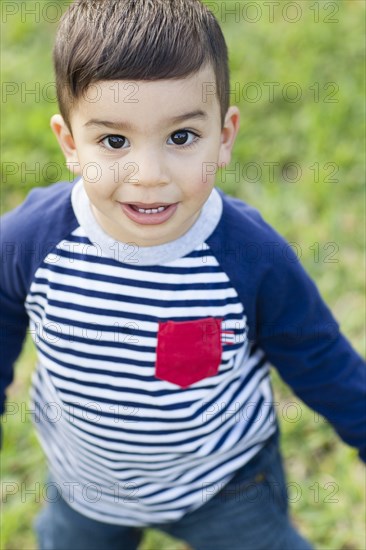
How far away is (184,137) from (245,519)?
74 centimetres

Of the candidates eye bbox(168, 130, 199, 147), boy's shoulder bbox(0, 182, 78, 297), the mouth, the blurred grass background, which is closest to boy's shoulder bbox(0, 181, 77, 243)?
boy's shoulder bbox(0, 182, 78, 297)

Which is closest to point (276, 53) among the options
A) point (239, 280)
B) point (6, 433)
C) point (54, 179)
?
point (54, 179)

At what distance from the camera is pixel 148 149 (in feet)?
3.95

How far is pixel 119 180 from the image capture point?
1.24 meters

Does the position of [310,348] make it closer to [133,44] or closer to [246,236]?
[246,236]

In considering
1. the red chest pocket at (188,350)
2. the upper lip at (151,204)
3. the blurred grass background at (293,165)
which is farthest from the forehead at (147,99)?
the blurred grass background at (293,165)

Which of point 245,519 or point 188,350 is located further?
point 245,519

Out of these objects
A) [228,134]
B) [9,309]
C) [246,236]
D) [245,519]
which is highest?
[228,134]

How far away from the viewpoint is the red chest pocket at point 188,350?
4.53 feet

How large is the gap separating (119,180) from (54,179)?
160 cm

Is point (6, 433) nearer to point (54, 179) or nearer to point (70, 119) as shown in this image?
point (54, 179)

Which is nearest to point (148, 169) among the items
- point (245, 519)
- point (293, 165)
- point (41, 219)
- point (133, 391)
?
point (41, 219)

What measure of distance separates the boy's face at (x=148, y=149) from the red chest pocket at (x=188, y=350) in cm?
15

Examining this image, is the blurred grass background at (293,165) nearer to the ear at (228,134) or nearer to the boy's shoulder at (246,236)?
the boy's shoulder at (246,236)
